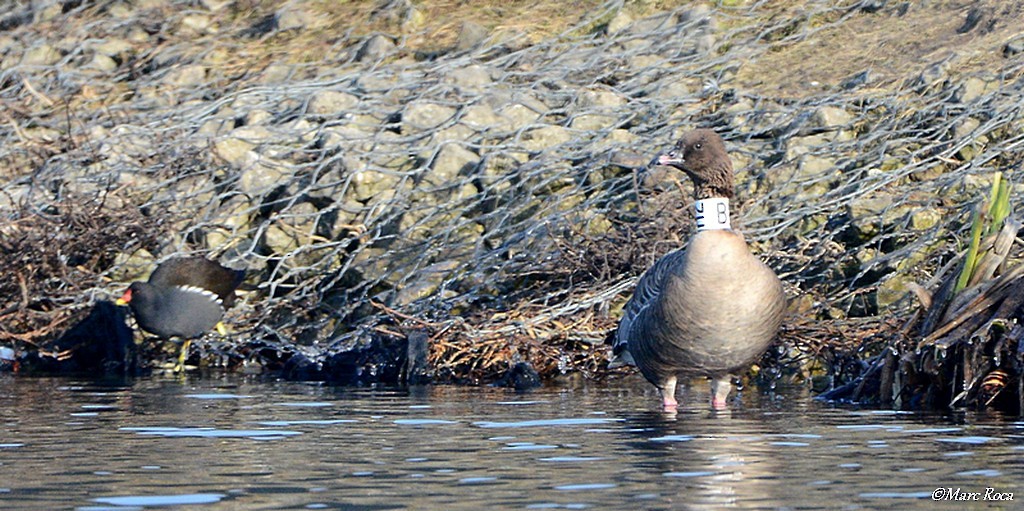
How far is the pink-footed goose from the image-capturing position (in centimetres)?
943

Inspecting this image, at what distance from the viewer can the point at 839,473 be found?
658 cm

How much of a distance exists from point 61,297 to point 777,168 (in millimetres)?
6708

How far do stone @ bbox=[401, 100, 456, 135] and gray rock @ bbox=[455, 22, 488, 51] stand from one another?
195cm

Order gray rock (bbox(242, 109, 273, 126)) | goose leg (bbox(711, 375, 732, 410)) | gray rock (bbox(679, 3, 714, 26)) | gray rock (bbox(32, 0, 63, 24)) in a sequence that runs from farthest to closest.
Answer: gray rock (bbox(32, 0, 63, 24)), gray rock (bbox(679, 3, 714, 26)), gray rock (bbox(242, 109, 273, 126)), goose leg (bbox(711, 375, 732, 410))

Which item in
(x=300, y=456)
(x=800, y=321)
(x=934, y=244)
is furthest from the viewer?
(x=934, y=244)

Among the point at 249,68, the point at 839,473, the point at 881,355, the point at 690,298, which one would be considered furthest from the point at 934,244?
the point at 249,68

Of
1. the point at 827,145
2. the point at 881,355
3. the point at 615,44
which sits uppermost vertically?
the point at 615,44

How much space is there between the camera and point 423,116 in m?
16.5

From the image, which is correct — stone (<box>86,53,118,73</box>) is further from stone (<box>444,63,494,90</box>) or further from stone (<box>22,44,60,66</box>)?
stone (<box>444,63,494,90</box>)

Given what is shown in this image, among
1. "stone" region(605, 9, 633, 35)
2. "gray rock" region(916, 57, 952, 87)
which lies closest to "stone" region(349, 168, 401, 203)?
"stone" region(605, 9, 633, 35)

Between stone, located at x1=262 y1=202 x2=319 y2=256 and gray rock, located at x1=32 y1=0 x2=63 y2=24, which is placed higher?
gray rock, located at x1=32 y1=0 x2=63 y2=24

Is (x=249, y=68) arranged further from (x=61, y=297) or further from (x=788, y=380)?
(x=788, y=380)

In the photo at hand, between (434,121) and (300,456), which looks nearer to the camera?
(300,456)

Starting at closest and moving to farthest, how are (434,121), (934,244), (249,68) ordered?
(934,244) → (434,121) → (249,68)
